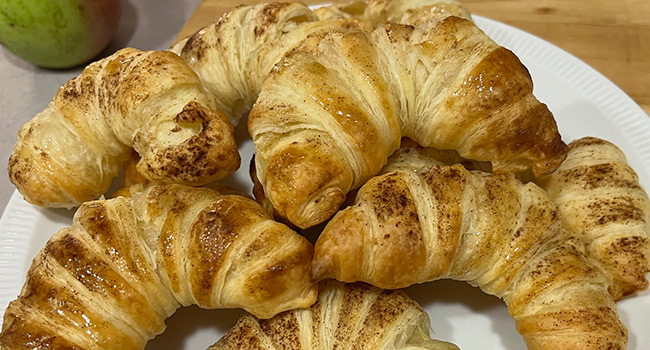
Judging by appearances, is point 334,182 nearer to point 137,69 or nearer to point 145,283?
point 145,283

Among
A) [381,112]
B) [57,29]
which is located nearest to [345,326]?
[381,112]

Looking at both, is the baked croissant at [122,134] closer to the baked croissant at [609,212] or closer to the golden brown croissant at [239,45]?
the golden brown croissant at [239,45]

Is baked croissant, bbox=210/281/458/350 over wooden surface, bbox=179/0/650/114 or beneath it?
beneath

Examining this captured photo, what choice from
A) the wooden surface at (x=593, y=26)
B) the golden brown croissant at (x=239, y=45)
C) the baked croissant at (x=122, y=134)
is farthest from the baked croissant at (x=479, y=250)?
the wooden surface at (x=593, y=26)

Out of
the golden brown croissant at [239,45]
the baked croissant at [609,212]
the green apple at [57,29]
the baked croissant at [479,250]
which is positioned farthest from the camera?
the green apple at [57,29]

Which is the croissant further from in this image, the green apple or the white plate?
the green apple

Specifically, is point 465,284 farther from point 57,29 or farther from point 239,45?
point 57,29

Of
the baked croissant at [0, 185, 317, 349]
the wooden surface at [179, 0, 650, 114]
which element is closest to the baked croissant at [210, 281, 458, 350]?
the baked croissant at [0, 185, 317, 349]
